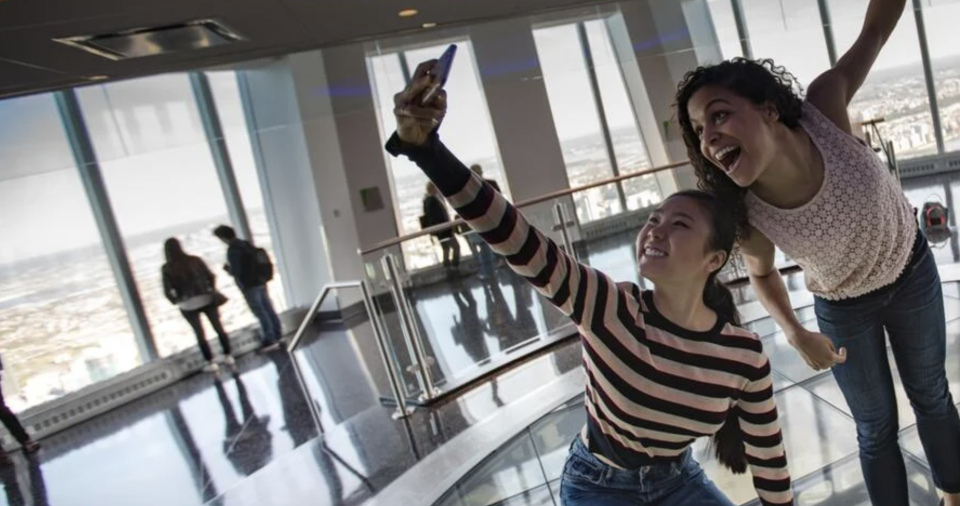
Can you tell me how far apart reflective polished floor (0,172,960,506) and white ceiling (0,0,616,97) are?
6.11ft

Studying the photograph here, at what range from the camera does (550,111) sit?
4.47 m

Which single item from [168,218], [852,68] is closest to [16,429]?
[168,218]

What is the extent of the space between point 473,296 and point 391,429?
117 cm

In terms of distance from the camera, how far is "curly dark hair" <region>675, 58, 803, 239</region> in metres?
1.23

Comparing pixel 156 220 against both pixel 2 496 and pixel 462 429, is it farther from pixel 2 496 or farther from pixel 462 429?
pixel 462 429

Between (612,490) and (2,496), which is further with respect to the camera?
(2,496)

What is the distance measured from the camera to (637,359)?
115 centimetres

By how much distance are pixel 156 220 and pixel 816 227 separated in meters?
7.57

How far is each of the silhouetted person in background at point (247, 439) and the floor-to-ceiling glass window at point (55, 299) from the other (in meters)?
2.18

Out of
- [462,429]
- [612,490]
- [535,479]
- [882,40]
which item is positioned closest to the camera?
[612,490]

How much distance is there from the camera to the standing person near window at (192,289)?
660 cm

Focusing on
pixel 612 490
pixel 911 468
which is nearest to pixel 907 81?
pixel 911 468

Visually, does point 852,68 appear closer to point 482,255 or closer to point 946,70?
point 482,255

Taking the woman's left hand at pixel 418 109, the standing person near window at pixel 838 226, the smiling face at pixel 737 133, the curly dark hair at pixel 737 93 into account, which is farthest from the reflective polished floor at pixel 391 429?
the woman's left hand at pixel 418 109
